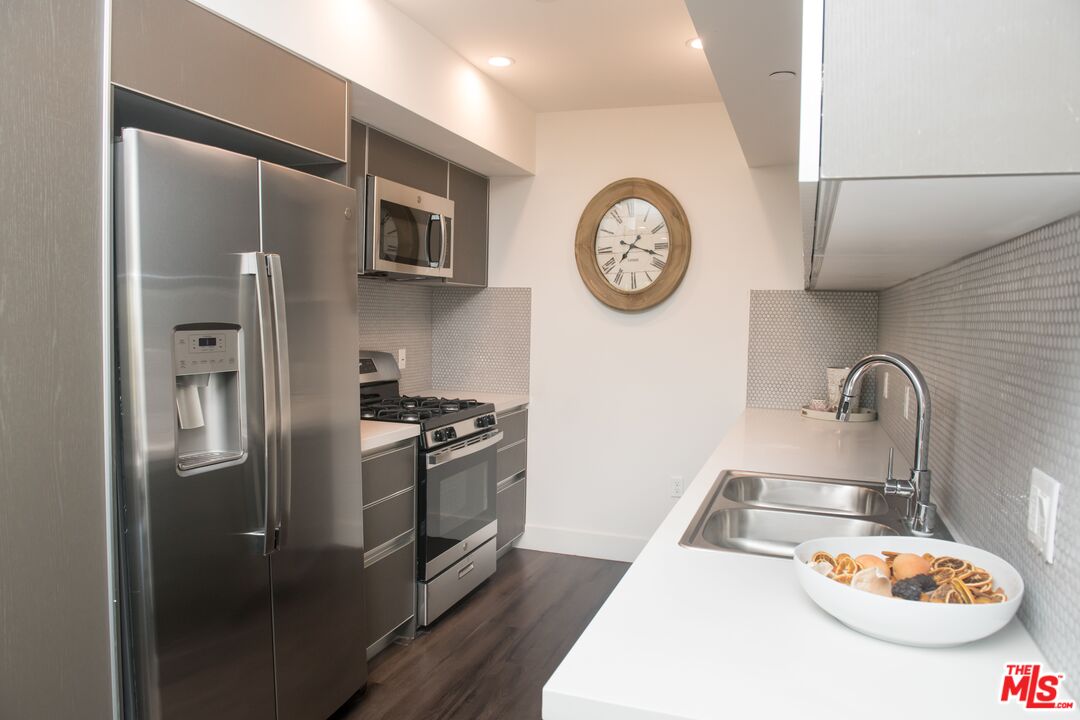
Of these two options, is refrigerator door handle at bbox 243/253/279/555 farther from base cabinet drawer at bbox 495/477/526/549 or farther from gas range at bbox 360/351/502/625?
base cabinet drawer at bbox 495/477/526/549

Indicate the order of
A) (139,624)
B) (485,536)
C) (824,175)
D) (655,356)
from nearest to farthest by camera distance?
(824,175) < (139,624) < (485,536) < (655,356)

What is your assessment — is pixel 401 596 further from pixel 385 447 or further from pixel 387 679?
pixel 385 447

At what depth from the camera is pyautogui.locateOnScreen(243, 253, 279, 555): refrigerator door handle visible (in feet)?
6.32

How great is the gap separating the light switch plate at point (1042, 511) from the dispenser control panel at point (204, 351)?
1.70 meters

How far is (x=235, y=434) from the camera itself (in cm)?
194

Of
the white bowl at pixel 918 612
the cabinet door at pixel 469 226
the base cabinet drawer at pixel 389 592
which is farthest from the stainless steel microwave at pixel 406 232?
the white bowl at pixel 918 612

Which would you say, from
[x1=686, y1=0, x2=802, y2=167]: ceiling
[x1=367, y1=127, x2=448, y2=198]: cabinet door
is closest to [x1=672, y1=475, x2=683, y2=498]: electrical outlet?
[x1=686, y1=0, x2=802, y2=167]: ceiling

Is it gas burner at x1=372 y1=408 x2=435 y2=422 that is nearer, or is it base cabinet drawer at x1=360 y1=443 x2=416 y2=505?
base cabinet drawer at x1=360 y1=443 x2=416 y2=505

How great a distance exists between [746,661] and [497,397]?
3.17 metres

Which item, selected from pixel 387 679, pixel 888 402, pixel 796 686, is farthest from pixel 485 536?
pixel 796 686

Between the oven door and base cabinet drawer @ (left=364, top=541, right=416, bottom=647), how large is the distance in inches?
3.3

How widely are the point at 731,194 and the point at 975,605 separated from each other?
3.10 meters

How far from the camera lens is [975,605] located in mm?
969

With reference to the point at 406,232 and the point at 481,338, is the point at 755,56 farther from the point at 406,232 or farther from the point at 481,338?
the point at 481,338
